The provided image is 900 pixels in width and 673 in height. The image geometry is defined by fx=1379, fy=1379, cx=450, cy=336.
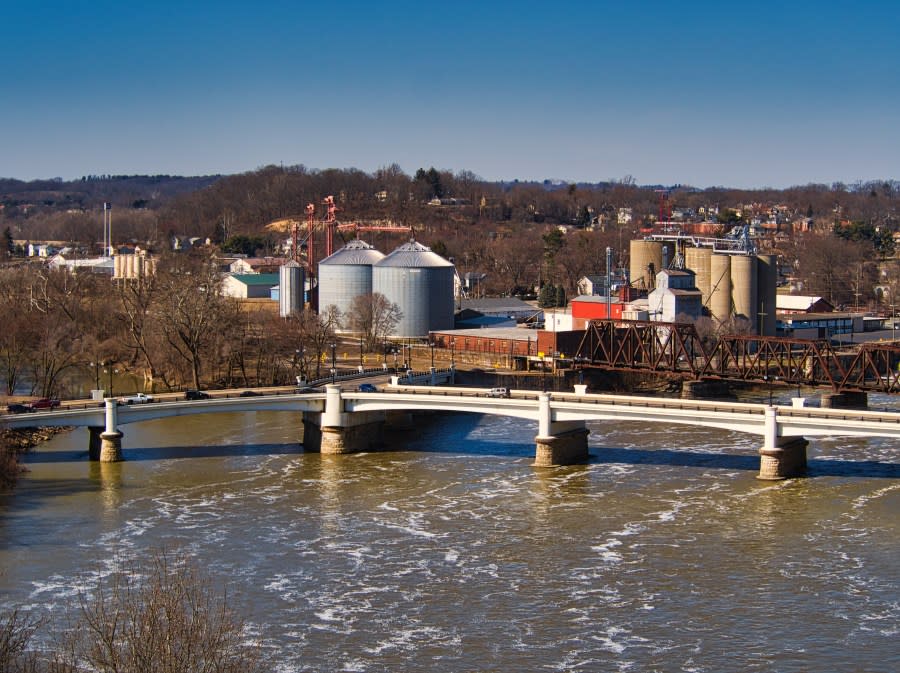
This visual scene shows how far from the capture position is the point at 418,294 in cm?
8112

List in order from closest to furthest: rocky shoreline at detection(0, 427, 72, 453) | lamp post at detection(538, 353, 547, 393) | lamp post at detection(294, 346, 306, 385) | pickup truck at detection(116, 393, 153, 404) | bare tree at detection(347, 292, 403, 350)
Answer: rocky shoreline at detection(0, 427, 72, 453), pickup truck at detection(116, 393, 153, 404), lamp post at detection(294, 346, 306, 385), lamp post at detection(538, 353, 547, 393), bare tree at detection(347, 292, 403, 350)

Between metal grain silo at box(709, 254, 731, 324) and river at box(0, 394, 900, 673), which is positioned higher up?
metal grain silo at box(709, 254, 731, 324)

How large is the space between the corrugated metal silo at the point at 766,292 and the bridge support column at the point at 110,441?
4198 cm

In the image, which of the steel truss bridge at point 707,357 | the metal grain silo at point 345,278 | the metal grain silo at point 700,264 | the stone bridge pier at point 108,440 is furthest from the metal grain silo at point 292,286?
the stone bridge pier at point 108,440

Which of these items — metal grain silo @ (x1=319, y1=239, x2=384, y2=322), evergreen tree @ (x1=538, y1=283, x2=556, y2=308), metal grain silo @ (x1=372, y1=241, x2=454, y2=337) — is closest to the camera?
metal grain silo @ (x1=372, y1=241, x2=454, y2=337)

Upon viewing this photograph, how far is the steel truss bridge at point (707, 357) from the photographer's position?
181 ft

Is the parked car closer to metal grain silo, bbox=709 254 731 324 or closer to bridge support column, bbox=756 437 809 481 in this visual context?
bridge support column, bbox=756 437 809 481

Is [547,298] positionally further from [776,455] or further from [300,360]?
[776,455]

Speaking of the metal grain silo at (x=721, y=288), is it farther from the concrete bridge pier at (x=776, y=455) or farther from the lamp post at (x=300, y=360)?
the concrete bridge pier at (x=776, y=455)

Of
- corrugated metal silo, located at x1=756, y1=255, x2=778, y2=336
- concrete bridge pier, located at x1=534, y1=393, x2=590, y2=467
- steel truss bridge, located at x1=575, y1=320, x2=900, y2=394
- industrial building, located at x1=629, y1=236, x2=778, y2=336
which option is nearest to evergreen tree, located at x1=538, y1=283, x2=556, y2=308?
industrial building, located at x1=629, y1=236, x2=778, y2=336

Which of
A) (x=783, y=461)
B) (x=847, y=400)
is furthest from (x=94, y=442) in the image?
(x=847, y=400)

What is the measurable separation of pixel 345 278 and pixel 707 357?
31.6 m

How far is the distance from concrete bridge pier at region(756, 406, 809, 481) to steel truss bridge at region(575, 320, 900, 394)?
11.0 m

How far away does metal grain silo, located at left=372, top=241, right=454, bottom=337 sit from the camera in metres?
81.0
